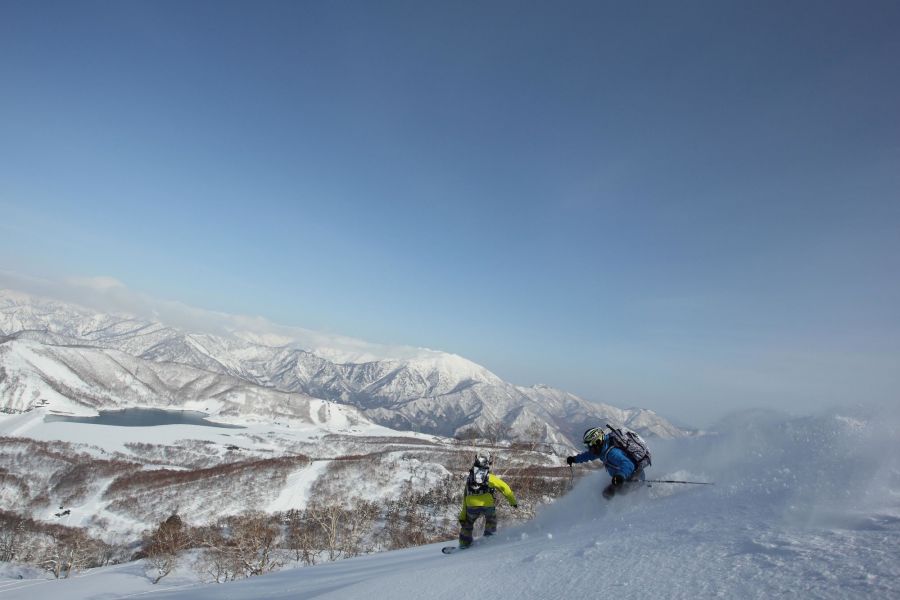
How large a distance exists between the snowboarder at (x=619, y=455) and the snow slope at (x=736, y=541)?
0.86ft

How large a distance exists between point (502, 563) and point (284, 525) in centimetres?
5241

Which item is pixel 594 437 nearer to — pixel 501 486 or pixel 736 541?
pixel 501 486

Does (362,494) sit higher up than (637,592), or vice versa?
(637,592)

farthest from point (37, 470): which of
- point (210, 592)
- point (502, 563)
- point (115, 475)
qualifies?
point (502, 563)

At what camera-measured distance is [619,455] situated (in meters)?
8.35

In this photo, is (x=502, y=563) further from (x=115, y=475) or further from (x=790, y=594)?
(x=115, y=475)

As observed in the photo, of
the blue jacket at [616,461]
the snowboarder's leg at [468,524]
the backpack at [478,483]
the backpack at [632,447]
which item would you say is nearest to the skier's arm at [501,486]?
the backpack at [478,483]

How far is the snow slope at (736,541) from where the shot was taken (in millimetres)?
3230

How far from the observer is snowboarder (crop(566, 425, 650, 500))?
830cm

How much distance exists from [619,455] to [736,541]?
438 centimetres

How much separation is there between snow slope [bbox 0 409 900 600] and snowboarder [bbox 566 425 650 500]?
26 centimetres

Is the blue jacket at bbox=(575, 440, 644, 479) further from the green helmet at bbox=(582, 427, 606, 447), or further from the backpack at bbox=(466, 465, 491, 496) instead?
the backpack at bbox=(466, 465, 491, 496)

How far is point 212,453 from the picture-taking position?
13275cm

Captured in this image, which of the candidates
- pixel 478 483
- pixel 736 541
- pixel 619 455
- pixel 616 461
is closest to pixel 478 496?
pixel 478 483
